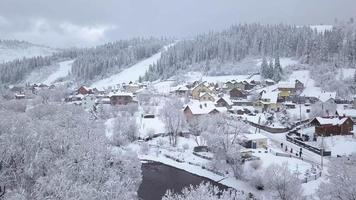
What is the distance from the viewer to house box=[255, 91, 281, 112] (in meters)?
83.3

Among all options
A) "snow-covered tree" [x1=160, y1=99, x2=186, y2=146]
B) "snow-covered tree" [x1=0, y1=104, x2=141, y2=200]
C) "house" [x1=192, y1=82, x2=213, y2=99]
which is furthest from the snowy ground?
"house" [x1=192, y1=82, x2=213, y2=99]

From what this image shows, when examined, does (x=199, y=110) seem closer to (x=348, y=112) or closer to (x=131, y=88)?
(x=348, y=112)

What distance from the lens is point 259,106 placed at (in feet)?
279

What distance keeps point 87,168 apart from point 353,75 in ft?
309

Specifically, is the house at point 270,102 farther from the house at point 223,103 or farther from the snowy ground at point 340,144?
the snowy ground at point 340,144

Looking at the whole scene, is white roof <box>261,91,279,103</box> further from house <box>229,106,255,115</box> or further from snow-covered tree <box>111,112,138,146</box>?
snow-covered tree <box>111,112,138,146</box>

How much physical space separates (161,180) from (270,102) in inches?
1739

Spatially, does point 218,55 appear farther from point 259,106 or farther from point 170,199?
point 170,199

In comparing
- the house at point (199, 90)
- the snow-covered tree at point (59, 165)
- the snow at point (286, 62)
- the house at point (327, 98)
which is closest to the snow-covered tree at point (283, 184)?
the snow-covered tree at point (59, 165)

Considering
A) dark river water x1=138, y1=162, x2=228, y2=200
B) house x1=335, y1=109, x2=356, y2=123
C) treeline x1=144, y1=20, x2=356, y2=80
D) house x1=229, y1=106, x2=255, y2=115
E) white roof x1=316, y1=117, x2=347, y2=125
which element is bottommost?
dark river water x1=138, y1=162, x2=228, y2=200

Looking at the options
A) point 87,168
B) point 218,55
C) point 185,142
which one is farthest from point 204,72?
point 87,168

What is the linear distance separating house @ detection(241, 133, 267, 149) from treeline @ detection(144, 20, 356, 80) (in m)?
76.7

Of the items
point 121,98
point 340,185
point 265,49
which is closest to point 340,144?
point 340,185

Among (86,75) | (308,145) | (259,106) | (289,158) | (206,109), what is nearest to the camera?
(289,158)
